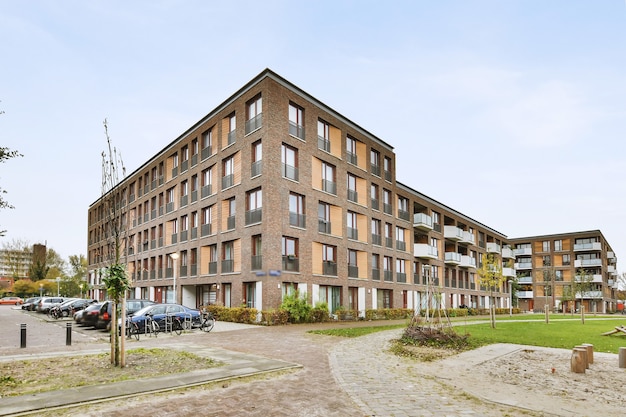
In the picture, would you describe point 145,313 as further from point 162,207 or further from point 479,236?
point 479,236

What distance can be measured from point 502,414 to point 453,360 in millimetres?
5740

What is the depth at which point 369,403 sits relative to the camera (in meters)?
8.12

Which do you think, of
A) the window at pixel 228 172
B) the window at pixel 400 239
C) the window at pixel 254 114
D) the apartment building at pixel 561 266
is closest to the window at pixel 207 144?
the window at pixel 228 172

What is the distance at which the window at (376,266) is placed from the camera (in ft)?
131

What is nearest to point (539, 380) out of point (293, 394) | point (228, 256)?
point (293, 394)

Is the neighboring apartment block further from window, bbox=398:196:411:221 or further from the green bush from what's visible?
the green bush

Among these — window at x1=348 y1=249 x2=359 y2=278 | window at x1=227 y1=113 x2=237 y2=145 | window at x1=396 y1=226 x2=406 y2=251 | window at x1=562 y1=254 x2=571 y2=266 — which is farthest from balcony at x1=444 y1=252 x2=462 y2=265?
window at x1=562 y1=254 x2=571 y2=266

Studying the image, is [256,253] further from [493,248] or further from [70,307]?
[493,248]

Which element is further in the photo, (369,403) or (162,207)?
(162,207)

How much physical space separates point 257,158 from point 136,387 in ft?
74.3

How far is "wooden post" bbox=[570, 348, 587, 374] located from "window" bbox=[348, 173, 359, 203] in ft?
86.5

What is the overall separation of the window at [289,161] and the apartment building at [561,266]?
57678mm

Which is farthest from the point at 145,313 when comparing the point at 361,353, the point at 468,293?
the point at 468,293

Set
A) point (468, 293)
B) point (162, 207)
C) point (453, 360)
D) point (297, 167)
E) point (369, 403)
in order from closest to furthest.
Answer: point (369, 403) < point (453, 360) < point (297, 167) < point (162, 207) < point (468, 293)
